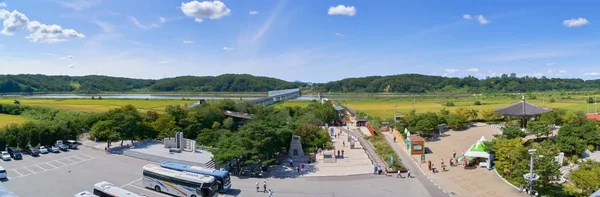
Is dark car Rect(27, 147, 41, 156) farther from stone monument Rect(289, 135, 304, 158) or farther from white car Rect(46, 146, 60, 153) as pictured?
stone monument Rect(289, 135, 304, 158)

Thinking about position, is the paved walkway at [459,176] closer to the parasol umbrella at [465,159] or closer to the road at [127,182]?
the parasol umbrella at [465,159]

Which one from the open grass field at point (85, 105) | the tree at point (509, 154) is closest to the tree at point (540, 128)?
the tree at point (509, 154)

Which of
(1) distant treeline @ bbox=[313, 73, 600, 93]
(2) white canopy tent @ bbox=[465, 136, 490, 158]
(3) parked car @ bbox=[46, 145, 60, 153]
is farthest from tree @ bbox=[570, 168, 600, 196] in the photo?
(1) distant treeline @ bbox=[313, 73, 600, 93]

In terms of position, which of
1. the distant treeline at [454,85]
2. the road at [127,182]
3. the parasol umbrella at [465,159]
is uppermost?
the distant treeline at [454,85]

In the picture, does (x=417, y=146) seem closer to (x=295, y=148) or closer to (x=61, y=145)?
(x=295, y=148)

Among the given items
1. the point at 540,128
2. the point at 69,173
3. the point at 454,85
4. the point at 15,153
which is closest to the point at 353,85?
the point at 454,85

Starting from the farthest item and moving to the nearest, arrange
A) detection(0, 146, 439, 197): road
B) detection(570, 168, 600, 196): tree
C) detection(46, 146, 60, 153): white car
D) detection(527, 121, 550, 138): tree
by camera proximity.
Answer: detection(46, 146, 60, 153): white car → detection(527, 121, 550, 138): tree → detection(0, 146, 439, 197): road → detection(570, 168, 600, 196): tree
